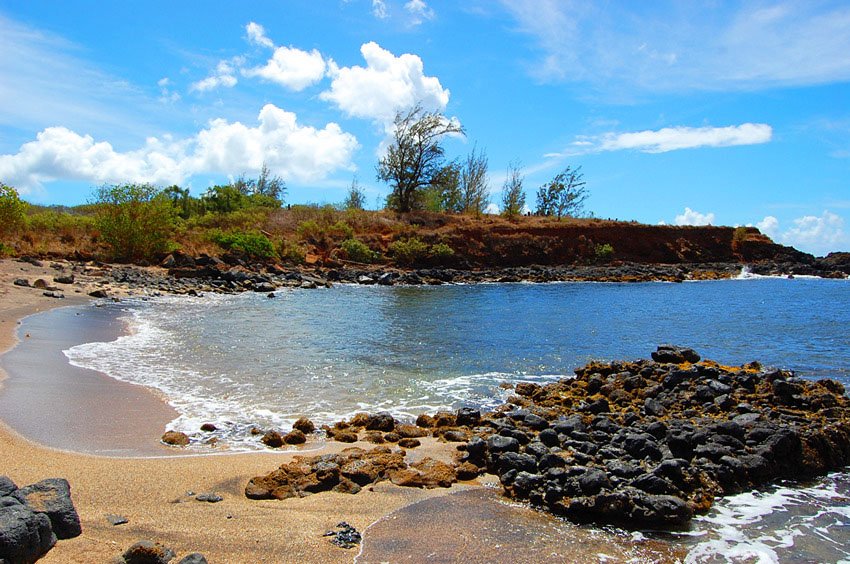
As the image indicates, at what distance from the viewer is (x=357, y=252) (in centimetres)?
4762

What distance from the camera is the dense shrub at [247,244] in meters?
41.4

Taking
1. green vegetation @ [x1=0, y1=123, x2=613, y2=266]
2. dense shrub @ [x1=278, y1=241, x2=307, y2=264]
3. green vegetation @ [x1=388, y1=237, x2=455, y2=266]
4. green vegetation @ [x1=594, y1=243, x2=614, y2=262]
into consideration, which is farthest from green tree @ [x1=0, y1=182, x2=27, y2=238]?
green vegetation @ [x1=594, y1=243, x2=614, y2=262]

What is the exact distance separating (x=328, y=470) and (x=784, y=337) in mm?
17949

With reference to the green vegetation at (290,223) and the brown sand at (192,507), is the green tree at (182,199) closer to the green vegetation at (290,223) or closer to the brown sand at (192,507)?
the green vegetation at (290,223)

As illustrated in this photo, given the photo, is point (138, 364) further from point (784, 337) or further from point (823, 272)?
point (823, 272)

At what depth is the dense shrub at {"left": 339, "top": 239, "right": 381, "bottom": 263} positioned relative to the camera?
156 ft

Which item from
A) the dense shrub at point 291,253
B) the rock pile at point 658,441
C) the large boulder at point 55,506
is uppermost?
the dense shrub at point 291,253

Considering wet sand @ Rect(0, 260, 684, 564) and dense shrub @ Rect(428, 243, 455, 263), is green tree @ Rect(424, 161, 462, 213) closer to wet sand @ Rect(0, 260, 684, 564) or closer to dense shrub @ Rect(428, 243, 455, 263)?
dense shrub @ Rect(428, 243, 455, 263)

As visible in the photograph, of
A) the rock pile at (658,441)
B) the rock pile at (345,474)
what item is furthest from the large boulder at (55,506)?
the rock pile at (658,441)

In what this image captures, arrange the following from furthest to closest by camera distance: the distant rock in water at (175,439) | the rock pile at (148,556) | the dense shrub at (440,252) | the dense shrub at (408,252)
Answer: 1. the dense shrub at (440,252)
2. the dense shrub at (408,252)
3. the distant rock in water at (175,439)
4. the rock pile at (148,556)

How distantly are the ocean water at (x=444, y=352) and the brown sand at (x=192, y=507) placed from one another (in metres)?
1.58

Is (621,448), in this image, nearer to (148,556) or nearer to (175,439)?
(148,556)

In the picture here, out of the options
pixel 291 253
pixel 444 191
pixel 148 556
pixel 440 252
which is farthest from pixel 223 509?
pixel 444 191

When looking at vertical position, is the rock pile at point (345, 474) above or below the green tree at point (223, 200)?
below
